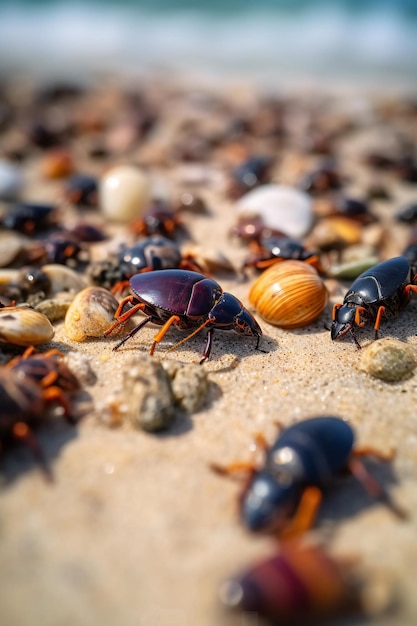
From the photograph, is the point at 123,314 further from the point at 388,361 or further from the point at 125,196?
the point at 125,196

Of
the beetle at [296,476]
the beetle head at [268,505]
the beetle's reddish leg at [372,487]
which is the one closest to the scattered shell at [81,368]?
the beetle at [296,476]

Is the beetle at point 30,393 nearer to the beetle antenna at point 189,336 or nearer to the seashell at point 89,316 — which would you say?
the seashell at point 89,316

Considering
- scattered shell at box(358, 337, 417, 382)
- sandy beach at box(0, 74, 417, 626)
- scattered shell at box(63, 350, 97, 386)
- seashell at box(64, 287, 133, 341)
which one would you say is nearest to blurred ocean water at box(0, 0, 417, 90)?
sandy beach at box(0, 74, 417, 626)

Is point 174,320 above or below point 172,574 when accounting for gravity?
above

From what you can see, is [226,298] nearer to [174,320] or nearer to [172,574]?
→ [174,320]

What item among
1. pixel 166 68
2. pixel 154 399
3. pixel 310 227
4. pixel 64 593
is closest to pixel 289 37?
pixel 166 68

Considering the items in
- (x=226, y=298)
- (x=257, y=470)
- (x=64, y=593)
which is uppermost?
(x=226, y=298)
